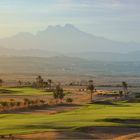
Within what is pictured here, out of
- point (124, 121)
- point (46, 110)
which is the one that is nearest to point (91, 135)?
point (124, 121)

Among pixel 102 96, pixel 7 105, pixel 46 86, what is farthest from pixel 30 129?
pixel 46 86

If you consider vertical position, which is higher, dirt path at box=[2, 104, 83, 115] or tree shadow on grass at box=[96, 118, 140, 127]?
dirt path at box=[2, 104, 83, 115]

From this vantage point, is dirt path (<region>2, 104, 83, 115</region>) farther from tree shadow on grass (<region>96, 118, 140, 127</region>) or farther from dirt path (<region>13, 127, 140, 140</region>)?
dirt path (<region>13, 127, 140, 140</region>)

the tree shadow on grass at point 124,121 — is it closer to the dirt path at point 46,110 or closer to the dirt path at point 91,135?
the dirt path at point 91,135

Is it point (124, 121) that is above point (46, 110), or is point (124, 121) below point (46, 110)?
below

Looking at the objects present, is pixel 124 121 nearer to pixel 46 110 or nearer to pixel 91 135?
pixel 91 135

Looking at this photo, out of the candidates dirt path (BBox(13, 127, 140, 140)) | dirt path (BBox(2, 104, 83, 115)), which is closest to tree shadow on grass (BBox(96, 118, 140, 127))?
dirt path (BBox(13, 127, 140, 140))

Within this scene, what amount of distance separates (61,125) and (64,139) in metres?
6.39

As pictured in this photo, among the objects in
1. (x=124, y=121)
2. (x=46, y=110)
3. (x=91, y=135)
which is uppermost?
(x=46, y=110)

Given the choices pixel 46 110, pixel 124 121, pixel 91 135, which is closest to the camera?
pixel 91 135

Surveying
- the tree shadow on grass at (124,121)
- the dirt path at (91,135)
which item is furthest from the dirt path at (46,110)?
the dirt path at (91,135)

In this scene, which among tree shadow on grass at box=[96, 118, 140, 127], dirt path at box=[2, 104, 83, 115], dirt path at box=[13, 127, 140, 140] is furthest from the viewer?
dirt path at box=[2, 104, 83, 115]

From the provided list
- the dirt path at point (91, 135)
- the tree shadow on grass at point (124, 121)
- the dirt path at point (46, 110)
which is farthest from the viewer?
the dirt path at point (46, 110)

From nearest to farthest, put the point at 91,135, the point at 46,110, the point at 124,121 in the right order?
the point at 91,135 < the point at 124,121 < the point at 46,110
